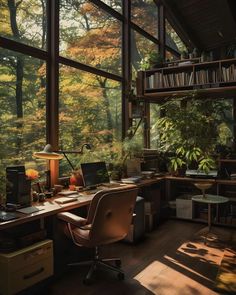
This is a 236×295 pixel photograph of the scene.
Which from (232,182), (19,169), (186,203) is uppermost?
(19,169)

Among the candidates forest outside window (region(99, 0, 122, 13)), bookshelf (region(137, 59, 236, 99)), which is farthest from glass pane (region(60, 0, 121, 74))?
bookshelf (region(137, 59, 236, 99))

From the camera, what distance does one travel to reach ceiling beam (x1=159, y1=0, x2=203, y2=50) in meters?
6.26

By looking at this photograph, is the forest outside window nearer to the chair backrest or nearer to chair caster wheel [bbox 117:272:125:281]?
the chair backrest

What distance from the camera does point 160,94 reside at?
16.6 ft

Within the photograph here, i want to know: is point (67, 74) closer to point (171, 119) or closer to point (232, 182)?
point (171, 119)

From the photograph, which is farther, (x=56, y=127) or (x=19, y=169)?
(x=56, y=127)

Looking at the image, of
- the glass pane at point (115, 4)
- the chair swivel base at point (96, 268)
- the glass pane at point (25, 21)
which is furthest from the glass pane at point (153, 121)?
the chair swivel base at point (96, 268)

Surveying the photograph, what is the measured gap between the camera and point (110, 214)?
2.70 metres

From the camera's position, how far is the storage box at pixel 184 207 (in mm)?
4980

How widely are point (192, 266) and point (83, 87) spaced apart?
8.97ft

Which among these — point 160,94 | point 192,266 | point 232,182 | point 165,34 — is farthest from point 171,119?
point 165,34

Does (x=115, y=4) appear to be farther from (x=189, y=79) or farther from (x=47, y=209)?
(x=47, y=209)

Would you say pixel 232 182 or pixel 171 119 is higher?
pixel 171 119

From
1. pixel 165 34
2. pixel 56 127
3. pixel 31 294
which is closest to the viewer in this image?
pixel 31 294
